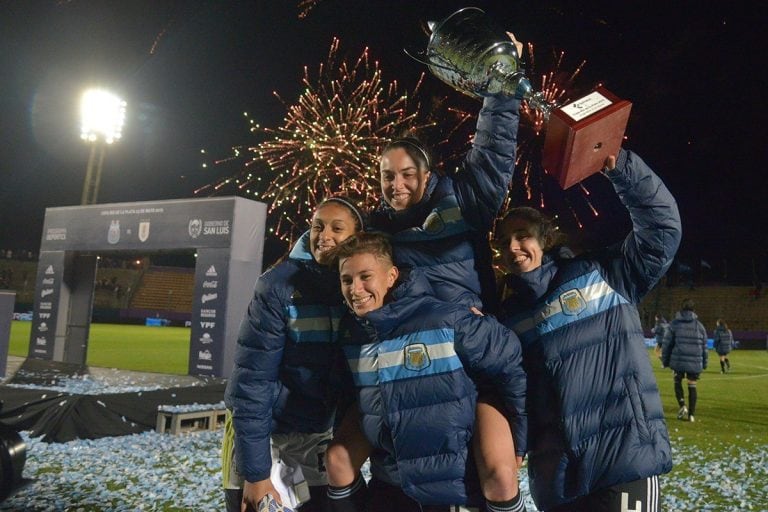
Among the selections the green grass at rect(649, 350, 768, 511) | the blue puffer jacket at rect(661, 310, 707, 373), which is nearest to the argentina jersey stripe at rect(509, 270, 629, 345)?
the green grass at rect(649, 350, 768, 511)

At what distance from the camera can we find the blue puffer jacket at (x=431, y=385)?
2.50 meters

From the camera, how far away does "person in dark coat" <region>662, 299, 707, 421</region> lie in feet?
38.0

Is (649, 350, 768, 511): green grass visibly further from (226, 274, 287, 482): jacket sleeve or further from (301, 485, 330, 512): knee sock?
(226, 274, 287, 482): jacket sleeve

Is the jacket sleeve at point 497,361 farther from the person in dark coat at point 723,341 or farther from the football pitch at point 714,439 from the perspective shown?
the person in dark coat at point 723,341

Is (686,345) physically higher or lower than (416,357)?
higher

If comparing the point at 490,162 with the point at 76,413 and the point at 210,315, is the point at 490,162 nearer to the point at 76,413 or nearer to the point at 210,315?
the point at 76,413

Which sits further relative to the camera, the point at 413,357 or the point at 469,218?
the point at 469,218

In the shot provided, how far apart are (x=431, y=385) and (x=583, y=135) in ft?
3.98

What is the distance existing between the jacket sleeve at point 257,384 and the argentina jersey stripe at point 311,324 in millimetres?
49

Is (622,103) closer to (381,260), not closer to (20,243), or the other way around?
(381,260)

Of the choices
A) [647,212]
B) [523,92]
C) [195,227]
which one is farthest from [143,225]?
[647,212]

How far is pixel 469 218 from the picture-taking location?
A: 9.99 feet

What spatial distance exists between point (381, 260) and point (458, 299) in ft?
1.48

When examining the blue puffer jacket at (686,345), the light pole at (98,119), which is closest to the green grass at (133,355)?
the light pole at (98,119)
